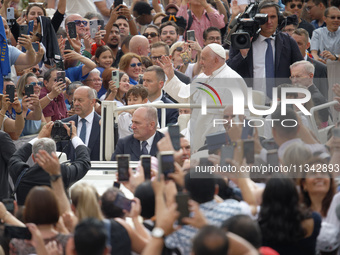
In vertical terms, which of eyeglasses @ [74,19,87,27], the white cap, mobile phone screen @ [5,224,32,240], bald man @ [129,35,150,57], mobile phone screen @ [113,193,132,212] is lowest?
mobile phone screen @ [5,224,32,240]

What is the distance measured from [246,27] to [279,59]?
63 centimetres

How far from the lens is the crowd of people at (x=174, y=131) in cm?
521

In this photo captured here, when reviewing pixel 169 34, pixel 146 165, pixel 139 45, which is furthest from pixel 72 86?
pixel 146 165

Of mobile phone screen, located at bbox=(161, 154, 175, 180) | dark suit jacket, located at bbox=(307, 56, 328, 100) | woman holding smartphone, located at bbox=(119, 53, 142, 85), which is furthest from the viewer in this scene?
woman holding smartphone, located at bbox=(119, 53, 142, 85)

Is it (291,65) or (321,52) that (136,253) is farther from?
(321,52)

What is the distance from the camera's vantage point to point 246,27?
8812 millimetres

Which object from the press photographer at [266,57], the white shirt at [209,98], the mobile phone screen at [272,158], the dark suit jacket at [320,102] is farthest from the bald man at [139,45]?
the mobile phone screen at [272,158]

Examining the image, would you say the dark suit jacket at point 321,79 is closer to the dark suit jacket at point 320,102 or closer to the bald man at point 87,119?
the dark suit jacket at point 320,102

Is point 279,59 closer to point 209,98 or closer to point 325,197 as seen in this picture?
point 209,98

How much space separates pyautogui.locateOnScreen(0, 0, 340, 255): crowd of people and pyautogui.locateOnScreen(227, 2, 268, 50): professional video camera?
0.02 m

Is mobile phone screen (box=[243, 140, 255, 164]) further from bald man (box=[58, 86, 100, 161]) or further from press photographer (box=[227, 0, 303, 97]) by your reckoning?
bald man (box=[58, 86, 100, 161])

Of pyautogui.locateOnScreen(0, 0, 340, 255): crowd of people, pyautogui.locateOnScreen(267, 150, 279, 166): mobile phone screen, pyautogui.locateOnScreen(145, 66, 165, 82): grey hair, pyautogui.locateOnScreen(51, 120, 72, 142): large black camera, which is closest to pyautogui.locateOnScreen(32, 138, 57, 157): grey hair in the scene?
pyautogui.locateOnScreen(0, 0, 340, 255): crowd of people

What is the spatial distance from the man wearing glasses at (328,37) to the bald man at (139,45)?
2586mm

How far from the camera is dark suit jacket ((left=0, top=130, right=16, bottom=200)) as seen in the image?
8.07 m
